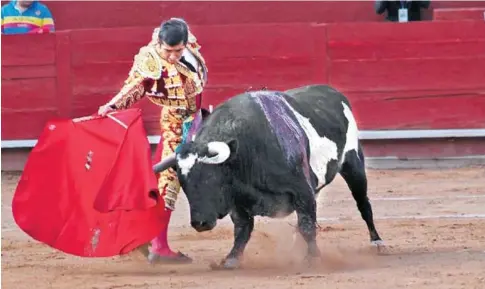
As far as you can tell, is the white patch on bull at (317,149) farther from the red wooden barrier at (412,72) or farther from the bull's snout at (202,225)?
the red wooden barrier at (412,72)

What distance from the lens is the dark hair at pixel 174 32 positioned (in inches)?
207

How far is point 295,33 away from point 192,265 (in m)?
4.01

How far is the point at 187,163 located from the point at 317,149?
0.73m

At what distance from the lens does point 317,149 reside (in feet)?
18.1

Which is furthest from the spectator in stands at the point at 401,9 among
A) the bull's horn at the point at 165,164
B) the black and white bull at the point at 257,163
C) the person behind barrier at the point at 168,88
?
the bull's horn at the point at 165,164

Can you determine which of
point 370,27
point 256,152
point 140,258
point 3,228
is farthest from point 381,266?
point 370,27

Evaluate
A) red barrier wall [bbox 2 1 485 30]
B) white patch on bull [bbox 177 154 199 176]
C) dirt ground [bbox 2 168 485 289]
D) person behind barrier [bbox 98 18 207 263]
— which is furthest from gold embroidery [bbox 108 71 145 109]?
red barrier wall [bbox 2 1 485 30]

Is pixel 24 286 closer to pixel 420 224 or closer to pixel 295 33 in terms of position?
pixel 420 224

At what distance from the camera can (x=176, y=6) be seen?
10.2m

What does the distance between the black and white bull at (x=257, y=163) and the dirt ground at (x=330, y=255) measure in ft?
0.74

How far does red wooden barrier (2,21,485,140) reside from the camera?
930cm

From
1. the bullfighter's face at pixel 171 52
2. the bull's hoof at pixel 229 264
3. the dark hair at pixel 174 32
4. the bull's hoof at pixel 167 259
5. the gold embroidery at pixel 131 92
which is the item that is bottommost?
the bull's hoof at pixel 167 259

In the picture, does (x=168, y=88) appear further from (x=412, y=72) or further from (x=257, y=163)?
(x=412, y=72)

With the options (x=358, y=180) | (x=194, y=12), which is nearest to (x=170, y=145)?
(x=358, y=180)
